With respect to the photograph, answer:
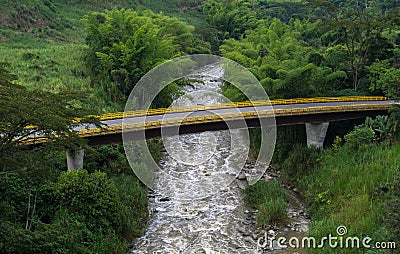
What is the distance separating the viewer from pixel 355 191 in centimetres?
1980

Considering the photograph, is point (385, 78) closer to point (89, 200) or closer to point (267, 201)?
point (267, 201)

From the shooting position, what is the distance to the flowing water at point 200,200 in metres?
18.5

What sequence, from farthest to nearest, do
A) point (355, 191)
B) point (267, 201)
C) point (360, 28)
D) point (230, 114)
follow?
point (360, 28)
point (230, 114)
point (267, 201)
point (355, 191)

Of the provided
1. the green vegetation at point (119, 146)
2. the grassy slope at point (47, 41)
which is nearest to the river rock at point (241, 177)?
the green vegetation at point (119, 146)

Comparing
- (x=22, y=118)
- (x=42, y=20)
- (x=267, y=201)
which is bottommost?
(x=267, y=201)

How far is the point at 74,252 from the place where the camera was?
15.2 metres

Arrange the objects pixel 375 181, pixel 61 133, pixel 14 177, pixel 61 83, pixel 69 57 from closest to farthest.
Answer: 1. pixel 61 133
2. pixel 14 177
3. pixel 375 181
4. pixel 61 83
5. pixel 69 57

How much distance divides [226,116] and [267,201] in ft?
17.1

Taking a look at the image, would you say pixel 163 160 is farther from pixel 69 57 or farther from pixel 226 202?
pixel 69 57

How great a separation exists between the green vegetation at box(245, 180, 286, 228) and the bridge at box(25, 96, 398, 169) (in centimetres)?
362

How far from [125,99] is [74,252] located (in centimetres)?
1761

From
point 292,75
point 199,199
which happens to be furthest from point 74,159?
point 292,75

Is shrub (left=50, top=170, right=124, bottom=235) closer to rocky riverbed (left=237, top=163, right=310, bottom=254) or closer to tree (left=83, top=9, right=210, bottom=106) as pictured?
rocky riverbed (left=237, top=163, right=310, bottom=254)

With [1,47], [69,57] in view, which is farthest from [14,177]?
[1,47]
